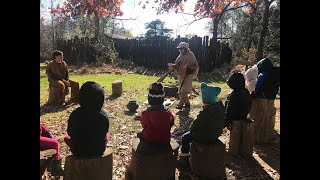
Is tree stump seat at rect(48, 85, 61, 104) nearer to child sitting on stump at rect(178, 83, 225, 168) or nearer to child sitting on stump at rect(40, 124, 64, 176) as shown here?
child sitting on stump at rect(40, 124, 64, 176)

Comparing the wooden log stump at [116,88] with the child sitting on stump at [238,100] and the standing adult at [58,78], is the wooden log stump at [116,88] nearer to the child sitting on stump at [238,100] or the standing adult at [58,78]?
the standing adult at [58,78]

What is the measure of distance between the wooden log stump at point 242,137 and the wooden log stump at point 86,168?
269 cm

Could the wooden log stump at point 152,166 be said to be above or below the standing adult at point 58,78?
below

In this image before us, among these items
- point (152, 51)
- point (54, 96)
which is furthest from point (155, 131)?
point (152, 51)

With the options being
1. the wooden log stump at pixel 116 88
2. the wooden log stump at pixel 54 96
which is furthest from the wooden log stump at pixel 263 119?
the wooden log stump at pixel 54 96

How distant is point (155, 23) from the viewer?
46469 mm

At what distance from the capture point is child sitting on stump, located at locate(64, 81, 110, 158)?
3420mm

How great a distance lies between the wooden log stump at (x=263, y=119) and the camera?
5.96 metres
